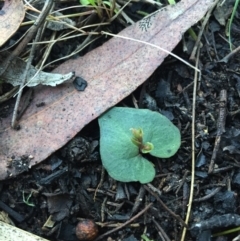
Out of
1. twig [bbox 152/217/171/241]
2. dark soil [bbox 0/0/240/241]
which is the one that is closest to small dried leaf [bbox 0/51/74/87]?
dark soil [bbox 0/0/240/241]

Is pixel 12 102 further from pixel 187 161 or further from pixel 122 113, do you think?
pixel 187 161

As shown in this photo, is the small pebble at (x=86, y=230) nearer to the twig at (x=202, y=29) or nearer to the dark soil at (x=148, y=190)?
the dark soil at (x=148, y=190)

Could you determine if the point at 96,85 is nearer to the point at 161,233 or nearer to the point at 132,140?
the point at 132,140

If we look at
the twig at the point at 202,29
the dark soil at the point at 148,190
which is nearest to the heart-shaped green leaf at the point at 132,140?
the dark soil at the point at 148,190

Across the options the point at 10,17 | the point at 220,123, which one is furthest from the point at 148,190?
the point at 10,17

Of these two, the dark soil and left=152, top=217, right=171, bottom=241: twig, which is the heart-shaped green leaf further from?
left=152, top=217, right=171, bottom=241: twig
